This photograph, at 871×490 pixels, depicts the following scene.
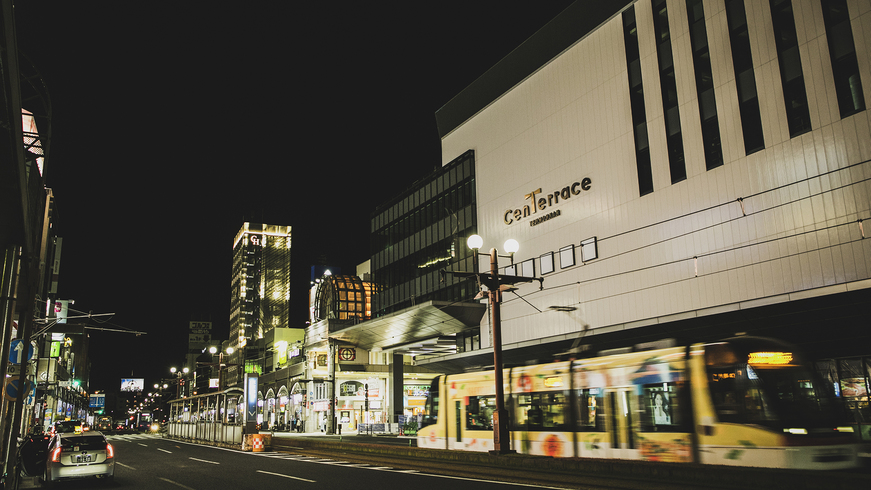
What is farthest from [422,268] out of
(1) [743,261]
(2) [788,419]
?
(2) [788,419]

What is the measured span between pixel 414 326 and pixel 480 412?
22963mm

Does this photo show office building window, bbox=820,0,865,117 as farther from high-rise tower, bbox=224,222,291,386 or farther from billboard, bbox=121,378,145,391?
billboard, bbox=121,378,145,391

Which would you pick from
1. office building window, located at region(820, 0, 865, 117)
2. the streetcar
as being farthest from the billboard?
office building window, located at region(820, 0, 865, 117)

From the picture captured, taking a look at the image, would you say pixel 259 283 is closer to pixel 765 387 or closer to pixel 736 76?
pixel 736 76

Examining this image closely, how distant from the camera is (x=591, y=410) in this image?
1603cm

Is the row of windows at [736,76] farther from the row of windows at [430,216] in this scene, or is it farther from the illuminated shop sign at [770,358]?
the row of windows at [430,216]

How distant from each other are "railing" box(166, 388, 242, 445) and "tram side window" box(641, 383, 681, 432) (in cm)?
2431

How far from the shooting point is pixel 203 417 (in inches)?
1642

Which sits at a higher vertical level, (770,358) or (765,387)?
(770,358)

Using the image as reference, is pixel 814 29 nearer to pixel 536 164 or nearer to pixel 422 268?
pixel 536 164

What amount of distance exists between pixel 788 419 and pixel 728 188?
13.7 metres

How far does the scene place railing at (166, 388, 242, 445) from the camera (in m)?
34.4

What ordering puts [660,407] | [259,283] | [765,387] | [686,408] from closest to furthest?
[765,387], [686,408], [660,407], [259,283]

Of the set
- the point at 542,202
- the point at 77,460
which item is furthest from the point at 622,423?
the point at 542,202
